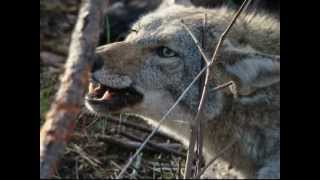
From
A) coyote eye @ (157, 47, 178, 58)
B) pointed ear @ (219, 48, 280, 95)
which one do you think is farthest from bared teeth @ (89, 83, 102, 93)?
pointed ear @ (219, 48, 280, 95)

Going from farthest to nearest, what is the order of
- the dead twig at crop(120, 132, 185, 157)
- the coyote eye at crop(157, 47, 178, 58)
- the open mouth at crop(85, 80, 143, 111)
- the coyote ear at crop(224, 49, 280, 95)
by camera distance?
the dead twig at crop(120, 132, 185, 157) → the coyote eye at crop(157, 47, 178, 58) → the open mouth at crop(85, 80, 143, 111) → the coyote ear at crop(224, 49, 280, 95)

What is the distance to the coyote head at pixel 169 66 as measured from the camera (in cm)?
435

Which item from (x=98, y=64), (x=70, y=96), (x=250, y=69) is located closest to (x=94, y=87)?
(x=98, y=64)

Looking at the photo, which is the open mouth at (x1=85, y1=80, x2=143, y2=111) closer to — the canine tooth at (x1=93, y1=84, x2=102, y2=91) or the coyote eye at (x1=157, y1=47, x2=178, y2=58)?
the canine tooth at (x1=93, y1=84, x2=102, y2=91)

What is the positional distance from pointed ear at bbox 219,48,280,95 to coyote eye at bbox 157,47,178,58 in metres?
0.35

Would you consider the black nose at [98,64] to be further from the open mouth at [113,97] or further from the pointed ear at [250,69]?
the pointed ear at [250,69]

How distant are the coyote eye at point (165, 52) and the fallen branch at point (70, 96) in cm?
206

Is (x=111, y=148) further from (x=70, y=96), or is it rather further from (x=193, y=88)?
(x=70, y=96)

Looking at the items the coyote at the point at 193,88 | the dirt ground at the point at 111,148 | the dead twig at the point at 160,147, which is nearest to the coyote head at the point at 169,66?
the coyote at the point at 193,88

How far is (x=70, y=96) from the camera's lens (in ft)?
8.00

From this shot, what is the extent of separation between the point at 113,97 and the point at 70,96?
2029 mm

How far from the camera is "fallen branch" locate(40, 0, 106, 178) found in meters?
→ 2.40

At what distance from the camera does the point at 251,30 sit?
187 inches
